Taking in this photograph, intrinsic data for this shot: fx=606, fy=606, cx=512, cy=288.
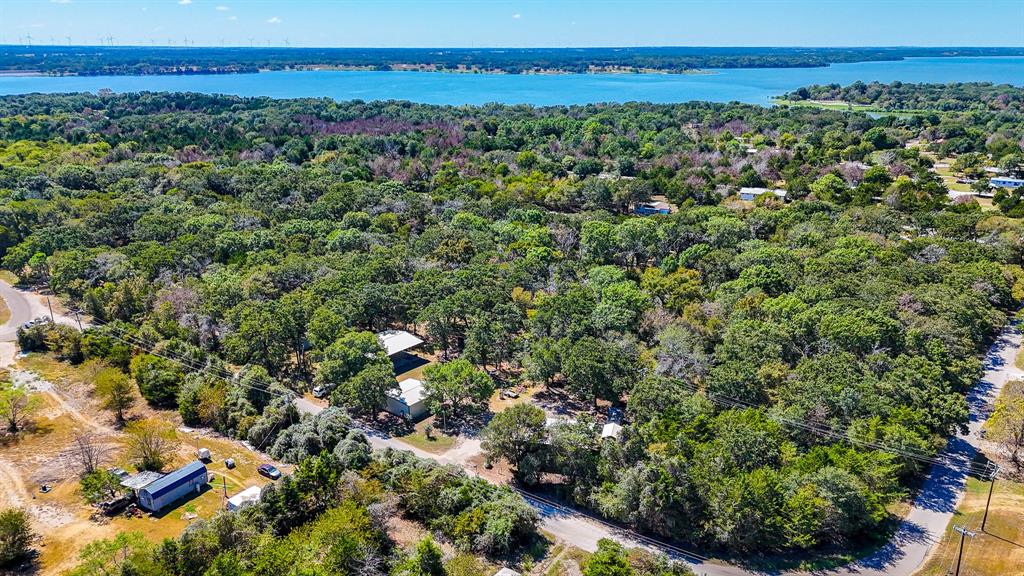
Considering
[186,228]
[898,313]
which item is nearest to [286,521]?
[898,313]

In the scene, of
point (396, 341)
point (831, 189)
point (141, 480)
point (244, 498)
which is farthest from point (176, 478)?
point (831, 189)

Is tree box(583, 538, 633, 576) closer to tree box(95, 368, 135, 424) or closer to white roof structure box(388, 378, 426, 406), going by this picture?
white roof structure box(388, 378, 426, 406)

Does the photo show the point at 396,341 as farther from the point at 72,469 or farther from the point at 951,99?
the point at 951,99

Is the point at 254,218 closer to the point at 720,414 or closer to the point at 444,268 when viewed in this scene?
the point at 444,268

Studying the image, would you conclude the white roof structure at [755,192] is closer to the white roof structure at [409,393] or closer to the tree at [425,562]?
the white roof structure at [409,393]

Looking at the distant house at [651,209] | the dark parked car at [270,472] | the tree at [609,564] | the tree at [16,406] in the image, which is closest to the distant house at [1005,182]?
the distant house at [651,209]

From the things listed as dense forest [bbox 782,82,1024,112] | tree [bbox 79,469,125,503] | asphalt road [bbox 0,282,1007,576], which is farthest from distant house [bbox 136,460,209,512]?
dense forest [bbox 782,82,1024,112]

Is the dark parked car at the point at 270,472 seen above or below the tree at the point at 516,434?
below
